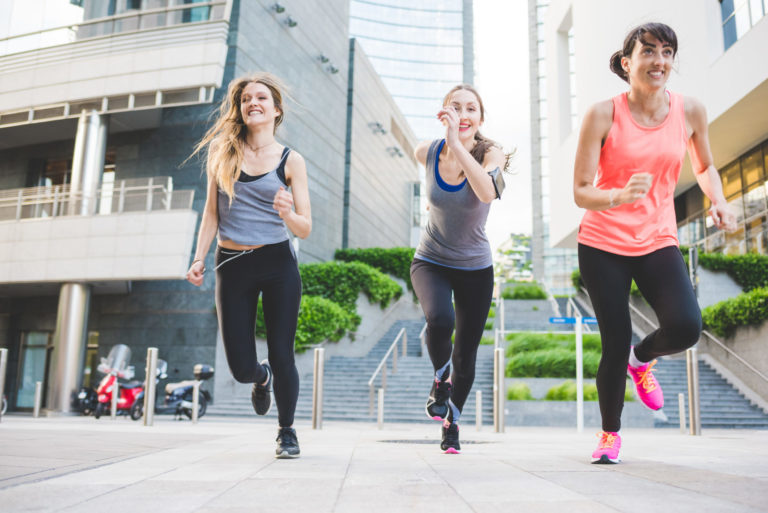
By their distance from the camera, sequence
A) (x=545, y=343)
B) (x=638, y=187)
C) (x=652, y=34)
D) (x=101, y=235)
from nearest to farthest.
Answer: (x=638, y=187)
(x=652, y=34)
(x=101, y=235)
(x=545, y=343)

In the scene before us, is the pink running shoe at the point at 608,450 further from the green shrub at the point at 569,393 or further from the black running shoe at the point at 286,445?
the green shrub at the point at 569,393

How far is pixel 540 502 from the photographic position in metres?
2.15

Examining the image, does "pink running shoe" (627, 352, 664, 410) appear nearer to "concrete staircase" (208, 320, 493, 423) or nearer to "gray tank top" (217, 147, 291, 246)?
"gray tank top" (217, 147, 291, 246)

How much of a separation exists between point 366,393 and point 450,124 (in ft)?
41.9

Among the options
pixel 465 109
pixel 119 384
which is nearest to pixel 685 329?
pixel 465 109

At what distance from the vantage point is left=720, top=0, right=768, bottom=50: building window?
15.6 m

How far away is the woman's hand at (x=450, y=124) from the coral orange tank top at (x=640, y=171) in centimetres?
83

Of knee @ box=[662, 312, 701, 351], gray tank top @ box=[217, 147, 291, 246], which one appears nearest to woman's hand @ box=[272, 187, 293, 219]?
gray tank top @ box=[217, 147, 291, 246]

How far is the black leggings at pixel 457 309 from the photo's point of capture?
157 inches

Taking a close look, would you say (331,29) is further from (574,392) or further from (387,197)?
(574,392)

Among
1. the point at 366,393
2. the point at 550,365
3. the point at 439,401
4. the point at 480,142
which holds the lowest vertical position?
the point at 366,393

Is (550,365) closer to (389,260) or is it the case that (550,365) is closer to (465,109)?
(465,109)

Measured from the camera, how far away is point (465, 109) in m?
4.14

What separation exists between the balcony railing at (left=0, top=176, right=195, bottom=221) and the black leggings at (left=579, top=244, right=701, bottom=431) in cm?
1357
